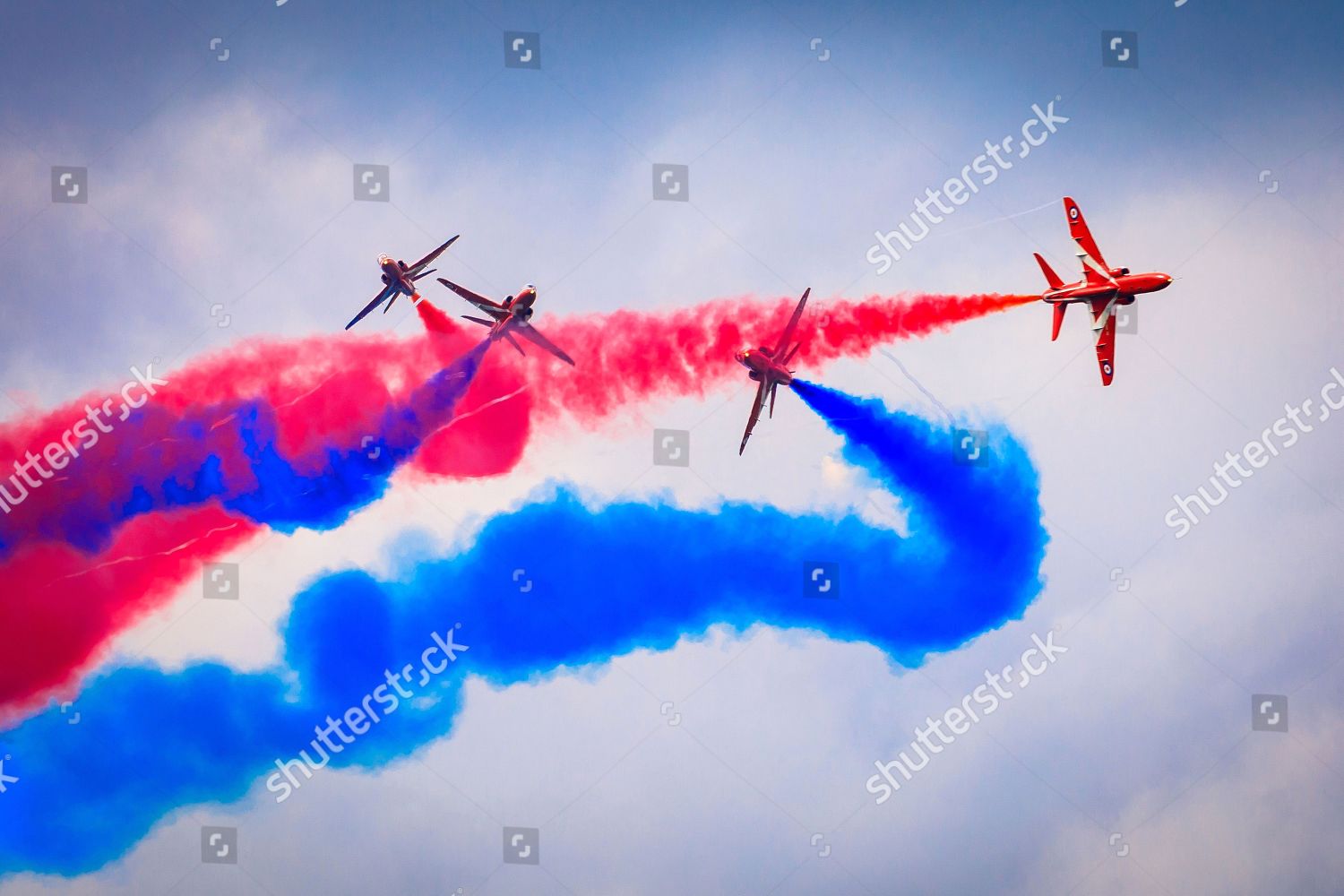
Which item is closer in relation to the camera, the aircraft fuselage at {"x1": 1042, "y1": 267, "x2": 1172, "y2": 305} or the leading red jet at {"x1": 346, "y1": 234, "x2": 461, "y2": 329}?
the aircraft fuselage at {"x1": 1042, "y1": 267, "x2": 1172, "y2": 305}

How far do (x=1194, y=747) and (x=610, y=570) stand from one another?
56.9 feet

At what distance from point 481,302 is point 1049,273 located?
601 inches

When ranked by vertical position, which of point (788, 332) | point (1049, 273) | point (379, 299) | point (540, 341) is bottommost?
point (1049, 273)

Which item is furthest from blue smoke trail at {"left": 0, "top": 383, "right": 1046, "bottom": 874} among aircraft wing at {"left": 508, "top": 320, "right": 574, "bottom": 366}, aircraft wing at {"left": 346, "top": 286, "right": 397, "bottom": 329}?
aircraft wing at {"left": 346, "top": 286, "right": 397, "bottom": 329}

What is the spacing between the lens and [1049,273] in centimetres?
3897

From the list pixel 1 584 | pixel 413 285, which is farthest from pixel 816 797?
pixel 1 584

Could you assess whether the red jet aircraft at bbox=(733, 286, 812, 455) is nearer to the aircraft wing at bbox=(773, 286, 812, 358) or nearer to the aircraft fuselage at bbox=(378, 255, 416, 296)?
the aircraft wing at bbox=(773, 286, 812, 358)

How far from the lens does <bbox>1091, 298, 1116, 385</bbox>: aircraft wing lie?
129 feet

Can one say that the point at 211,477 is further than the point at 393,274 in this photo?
Yes

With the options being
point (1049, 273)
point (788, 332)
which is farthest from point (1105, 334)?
point (788, 332)

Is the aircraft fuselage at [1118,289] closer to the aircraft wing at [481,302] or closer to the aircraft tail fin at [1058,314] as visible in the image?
the aircraft tail fin at [1058,314]

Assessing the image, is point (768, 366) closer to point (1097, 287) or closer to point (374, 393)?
point (1097, 287)

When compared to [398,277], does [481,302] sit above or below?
below

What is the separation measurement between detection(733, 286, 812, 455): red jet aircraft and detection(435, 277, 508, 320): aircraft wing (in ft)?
21.1
